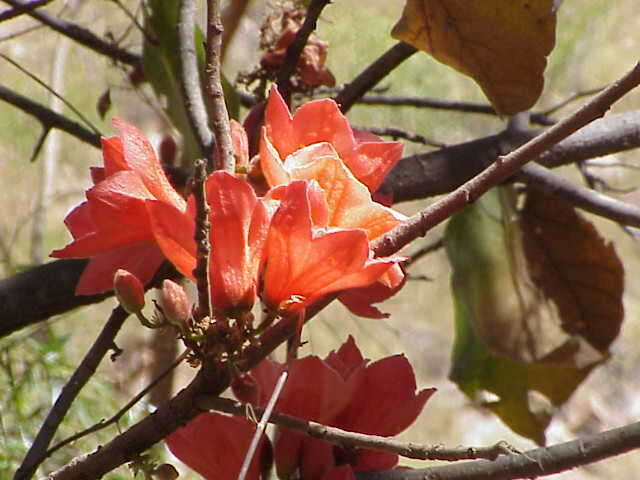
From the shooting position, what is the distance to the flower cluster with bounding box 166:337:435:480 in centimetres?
44

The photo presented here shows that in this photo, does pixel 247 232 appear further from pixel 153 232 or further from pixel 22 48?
pixel 22 48

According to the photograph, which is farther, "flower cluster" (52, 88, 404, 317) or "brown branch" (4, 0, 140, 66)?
"brown branch" (4, 0, 140, 66)

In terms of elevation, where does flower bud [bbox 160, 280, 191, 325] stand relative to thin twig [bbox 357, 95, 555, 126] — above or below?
below

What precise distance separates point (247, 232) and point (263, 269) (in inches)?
0.6

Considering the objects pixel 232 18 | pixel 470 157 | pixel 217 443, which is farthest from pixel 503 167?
pixel 232 18

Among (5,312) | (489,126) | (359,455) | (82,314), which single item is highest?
(489,126)

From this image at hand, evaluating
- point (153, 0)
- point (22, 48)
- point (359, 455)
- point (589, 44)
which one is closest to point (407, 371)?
point (359, 455)

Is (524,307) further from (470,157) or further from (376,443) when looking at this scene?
(376,443)

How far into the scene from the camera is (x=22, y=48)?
7.11ft

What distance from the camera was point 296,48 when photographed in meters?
0.60

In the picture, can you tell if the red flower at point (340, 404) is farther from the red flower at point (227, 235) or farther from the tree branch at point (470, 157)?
the tree branch at point (470, 157)

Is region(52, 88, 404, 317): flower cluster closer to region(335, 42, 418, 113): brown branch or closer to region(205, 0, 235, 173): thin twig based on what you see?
region(205, 0, 235, 173): thin twig

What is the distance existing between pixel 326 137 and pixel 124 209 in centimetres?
9

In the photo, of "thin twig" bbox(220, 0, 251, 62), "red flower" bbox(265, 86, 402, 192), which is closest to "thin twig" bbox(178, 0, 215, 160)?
"red flower" bbox(265, 86, 402, 192)
